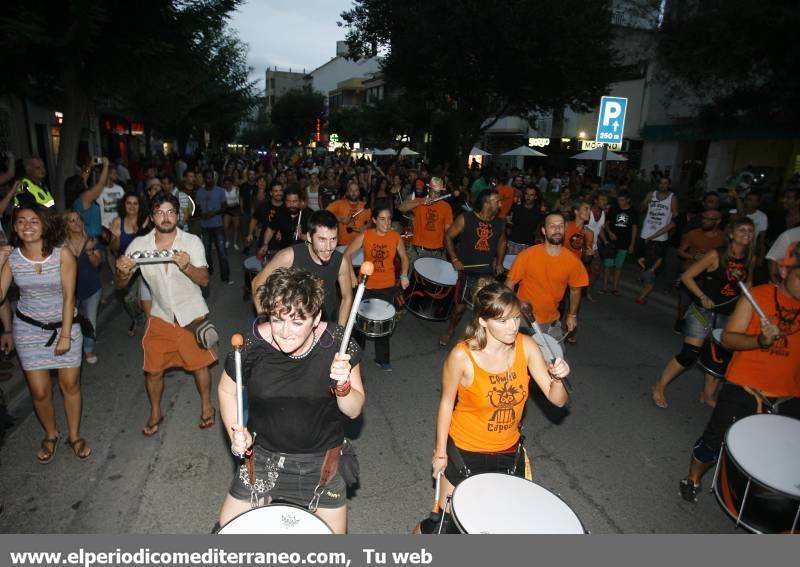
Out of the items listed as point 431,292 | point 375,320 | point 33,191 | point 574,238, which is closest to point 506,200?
point 574,238

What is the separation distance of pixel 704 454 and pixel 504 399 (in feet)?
6.39

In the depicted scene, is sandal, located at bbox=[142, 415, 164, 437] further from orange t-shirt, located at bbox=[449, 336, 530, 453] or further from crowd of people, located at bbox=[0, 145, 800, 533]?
orange t-shirt, located at bbox=[449, 336, 530, 453]

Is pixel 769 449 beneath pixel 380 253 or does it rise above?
beneath

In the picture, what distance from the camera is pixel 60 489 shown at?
12.7 feet

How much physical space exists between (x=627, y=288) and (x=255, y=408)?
9.40 meters

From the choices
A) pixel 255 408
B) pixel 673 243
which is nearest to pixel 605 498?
pixel 255 408

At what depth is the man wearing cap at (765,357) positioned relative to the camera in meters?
3.49

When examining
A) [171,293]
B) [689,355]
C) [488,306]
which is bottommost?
[689,355]

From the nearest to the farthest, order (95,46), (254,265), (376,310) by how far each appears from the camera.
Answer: (376,310) → (254,265) → (95,46)

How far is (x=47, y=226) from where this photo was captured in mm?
3816

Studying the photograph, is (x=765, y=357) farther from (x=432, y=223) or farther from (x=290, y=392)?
(x=432, y=223)

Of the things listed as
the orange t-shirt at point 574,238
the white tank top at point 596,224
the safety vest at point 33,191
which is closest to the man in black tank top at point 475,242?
the orange t-shirt at point 574,238

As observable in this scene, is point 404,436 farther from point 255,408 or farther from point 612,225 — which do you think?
point 612,225

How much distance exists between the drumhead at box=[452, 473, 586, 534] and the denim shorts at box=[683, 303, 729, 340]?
3.38 metres
